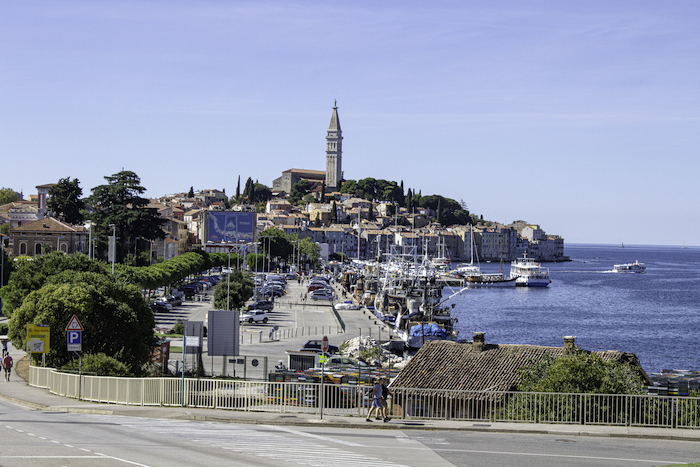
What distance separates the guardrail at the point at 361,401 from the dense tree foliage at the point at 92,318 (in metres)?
4.67

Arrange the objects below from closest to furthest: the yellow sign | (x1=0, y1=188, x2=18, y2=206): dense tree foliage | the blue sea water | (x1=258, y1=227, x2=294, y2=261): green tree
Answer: the yellow sign < the blue sea water < (x1=258, y1=227, x2=294, y2=261): green tree < (x1=0, y1=188, x2=18, y2=206): dense tree foliage

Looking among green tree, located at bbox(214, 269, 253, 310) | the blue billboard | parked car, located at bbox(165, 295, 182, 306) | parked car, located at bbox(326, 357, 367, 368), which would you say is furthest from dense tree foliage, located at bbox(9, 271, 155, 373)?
the blue billboard

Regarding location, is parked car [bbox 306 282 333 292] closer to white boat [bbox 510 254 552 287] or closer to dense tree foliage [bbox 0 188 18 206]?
white boat [bbox 510 254 552 287]

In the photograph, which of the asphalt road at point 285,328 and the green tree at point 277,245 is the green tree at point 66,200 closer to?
the asphalt road at point 285,328

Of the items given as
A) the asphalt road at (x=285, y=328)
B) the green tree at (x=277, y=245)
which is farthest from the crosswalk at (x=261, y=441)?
the green tree at (x=277, y=245)

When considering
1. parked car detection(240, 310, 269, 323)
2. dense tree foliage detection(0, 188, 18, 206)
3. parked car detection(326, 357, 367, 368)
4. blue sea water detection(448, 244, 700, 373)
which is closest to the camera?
parked car detection(326, 357, 367, 368)

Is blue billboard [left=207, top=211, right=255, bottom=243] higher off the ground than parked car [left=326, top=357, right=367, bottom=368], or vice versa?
blue billboard [left=207, top=211, right=255, bottom=243]

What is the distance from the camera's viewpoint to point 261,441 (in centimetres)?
1562

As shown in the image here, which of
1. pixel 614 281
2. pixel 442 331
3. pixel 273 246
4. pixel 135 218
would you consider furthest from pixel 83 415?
pixel 614 281

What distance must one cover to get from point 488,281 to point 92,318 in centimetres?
13598

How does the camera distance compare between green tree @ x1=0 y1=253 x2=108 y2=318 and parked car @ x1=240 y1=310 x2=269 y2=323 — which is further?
parked car @ x1=240 y1=310 x2=269 y2=323

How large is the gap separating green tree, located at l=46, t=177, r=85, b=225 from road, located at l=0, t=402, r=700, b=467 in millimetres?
88844

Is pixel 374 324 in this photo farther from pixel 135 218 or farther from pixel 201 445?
pixel 201 445

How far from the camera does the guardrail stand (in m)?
17.8
